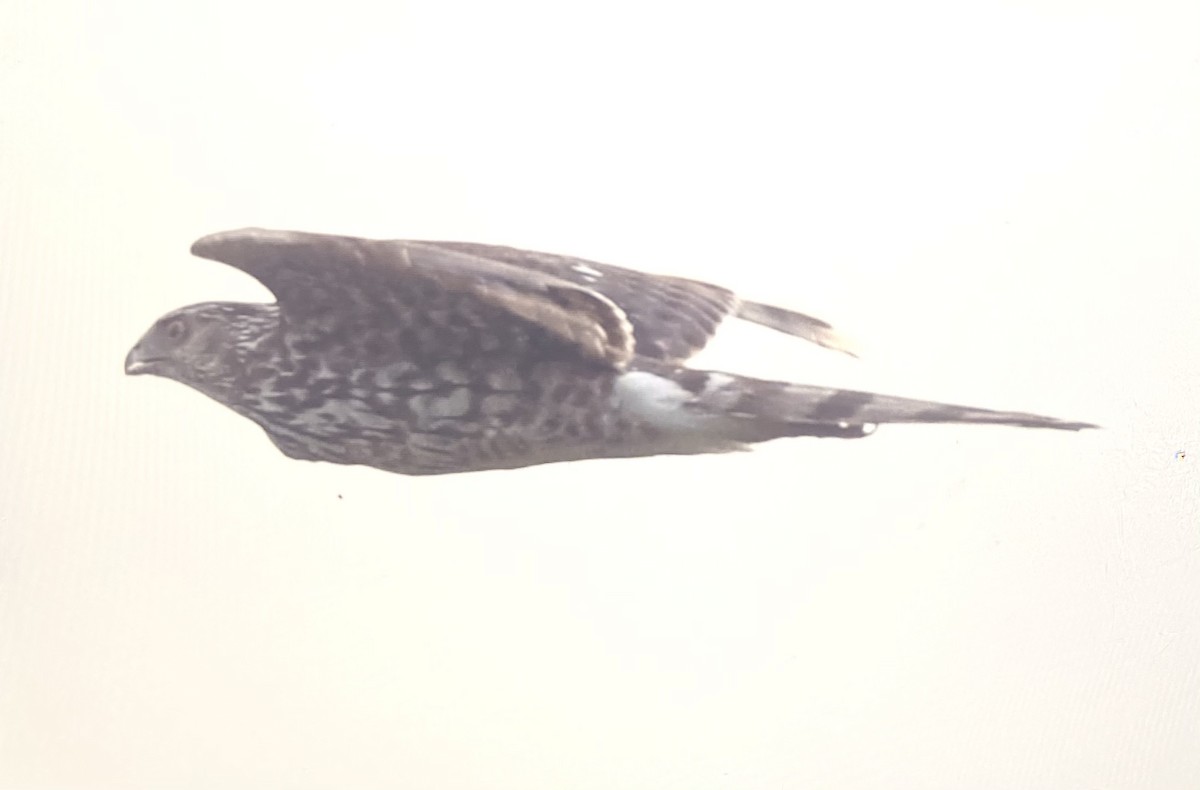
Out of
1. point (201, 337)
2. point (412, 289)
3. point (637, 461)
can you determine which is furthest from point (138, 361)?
point (637, 461)

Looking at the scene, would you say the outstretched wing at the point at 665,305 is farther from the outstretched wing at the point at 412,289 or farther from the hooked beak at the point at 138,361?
the hooked beak at the point at 138,361

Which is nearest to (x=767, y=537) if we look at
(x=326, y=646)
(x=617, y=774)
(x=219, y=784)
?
(x=617, y=774)

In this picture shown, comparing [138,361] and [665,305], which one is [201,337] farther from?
[665,305]

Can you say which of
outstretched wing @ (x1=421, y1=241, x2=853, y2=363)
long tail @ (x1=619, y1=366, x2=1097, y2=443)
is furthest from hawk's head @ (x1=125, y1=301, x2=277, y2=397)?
long tail @ (x1=619, y1=366, x2=1097, y2=443)

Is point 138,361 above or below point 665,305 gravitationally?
below

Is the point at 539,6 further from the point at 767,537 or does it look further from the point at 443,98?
the point at 767,537

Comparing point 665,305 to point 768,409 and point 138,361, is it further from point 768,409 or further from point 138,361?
point 138,361
